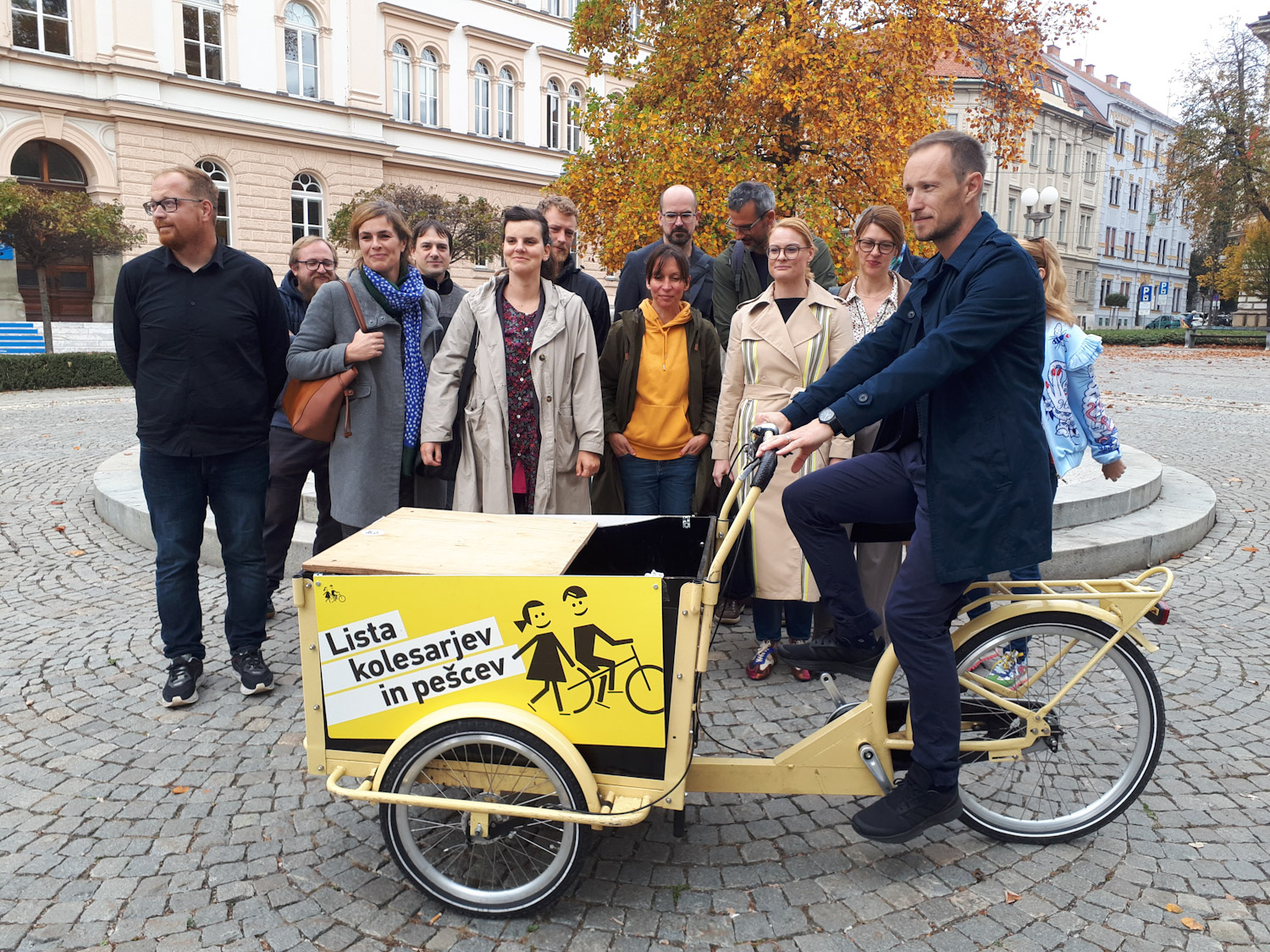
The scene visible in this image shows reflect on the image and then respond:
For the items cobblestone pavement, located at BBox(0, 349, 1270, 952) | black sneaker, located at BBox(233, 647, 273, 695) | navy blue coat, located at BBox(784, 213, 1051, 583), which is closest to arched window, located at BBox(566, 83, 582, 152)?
black sneaker, located at BBox(233, 647, 273, 695)

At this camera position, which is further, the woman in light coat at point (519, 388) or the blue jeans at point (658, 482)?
the blue jeans at point (658, 482)

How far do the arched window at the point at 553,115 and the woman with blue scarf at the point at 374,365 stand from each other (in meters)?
34.3

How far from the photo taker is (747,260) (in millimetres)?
5004

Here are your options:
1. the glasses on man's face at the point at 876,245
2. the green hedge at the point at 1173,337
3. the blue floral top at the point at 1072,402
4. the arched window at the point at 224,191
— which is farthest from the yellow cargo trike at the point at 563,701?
the green hedge at the point at 1173,337

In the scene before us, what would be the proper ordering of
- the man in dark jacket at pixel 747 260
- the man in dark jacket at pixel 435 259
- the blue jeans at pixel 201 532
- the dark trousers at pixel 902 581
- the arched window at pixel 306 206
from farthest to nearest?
the arched window at pixel 306 206, the man in dark jacket at pixel 747 260, the man in dark jacket at pixel 435 259, the blue jeans at pixel 201 532, the dark trousers at pixel 902 581

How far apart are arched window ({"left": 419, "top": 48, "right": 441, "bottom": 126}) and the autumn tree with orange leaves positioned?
62.2ft

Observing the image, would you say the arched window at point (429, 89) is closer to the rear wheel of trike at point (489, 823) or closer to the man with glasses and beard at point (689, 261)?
the man with glasses and beard at point (689, 261)

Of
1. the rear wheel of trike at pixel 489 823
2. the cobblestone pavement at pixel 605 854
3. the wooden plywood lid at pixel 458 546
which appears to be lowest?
the cobblestone pavement at pixel 605 854

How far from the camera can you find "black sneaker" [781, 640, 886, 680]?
10.1 ft

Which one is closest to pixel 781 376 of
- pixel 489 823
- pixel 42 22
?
pixel 489 823

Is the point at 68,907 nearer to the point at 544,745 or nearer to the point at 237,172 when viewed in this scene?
the point at 544,745

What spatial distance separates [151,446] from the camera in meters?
3.81

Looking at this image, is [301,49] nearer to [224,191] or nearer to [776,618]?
[224,191]

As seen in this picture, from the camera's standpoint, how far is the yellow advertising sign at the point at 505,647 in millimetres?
2387
